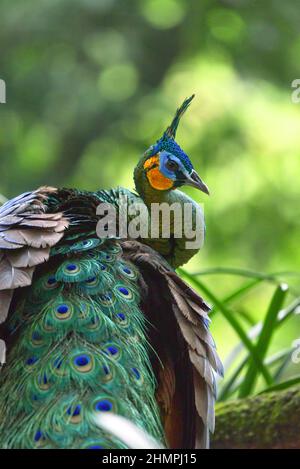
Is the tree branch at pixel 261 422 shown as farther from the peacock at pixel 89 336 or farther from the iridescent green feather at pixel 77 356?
the iridescent green feather at pixel 77 356

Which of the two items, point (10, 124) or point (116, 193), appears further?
point (10, 124)

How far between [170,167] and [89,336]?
2.84ft

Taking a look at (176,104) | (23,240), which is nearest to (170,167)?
(23,240)

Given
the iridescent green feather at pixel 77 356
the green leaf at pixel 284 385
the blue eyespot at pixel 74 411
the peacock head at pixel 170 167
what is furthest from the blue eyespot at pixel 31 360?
the peacock head at pixel 170 167

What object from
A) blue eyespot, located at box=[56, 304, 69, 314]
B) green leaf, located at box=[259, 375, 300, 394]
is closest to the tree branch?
green leaf, located at box=[259, 375, 300, 394]

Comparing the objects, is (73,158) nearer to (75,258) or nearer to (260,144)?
(260,144)

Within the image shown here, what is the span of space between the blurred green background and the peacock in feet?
9.97

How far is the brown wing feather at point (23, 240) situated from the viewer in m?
2.20

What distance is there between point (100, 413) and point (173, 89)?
482 cm

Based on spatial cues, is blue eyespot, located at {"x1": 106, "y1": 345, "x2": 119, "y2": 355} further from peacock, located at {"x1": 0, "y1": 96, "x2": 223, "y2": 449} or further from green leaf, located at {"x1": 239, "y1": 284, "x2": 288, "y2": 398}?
green leaf, located at {"x1": 239, "y1": 284, "x2": 288, "y2": 398}

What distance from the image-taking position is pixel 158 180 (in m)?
2.92

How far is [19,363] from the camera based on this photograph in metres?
2.18

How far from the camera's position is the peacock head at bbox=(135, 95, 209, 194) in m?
2.90
